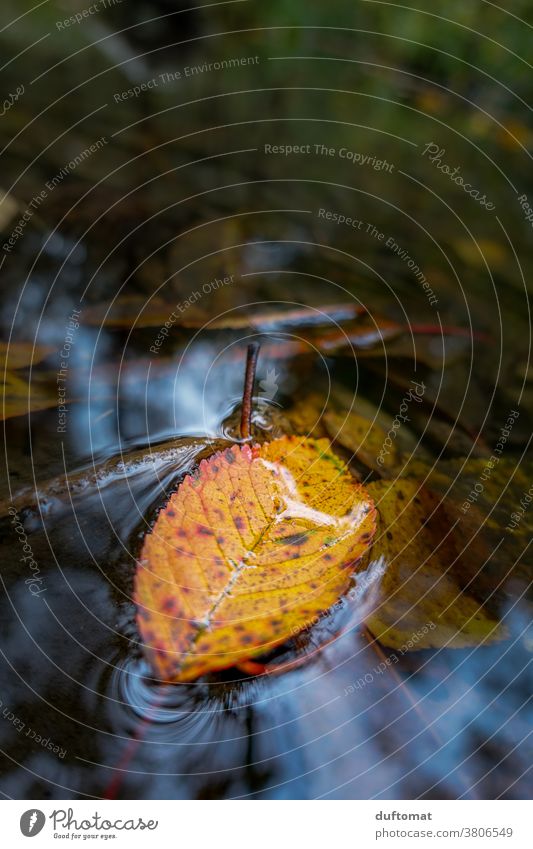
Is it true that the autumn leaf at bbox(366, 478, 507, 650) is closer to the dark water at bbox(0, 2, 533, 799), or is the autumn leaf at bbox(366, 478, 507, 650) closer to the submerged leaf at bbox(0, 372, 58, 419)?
the dark water at bbox(0, 2, 533, 799)

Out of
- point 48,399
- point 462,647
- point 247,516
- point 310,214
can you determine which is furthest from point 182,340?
point 462,647

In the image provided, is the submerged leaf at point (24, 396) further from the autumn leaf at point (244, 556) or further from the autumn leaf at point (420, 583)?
the autumn leaf at point (420, 583)

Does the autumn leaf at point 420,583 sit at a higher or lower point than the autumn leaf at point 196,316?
lower

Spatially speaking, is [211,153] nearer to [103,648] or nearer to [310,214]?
[310,214]

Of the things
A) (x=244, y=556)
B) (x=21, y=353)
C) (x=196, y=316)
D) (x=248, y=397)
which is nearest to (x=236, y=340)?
(x=196, y=316)

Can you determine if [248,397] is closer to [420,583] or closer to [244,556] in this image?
[244,556]

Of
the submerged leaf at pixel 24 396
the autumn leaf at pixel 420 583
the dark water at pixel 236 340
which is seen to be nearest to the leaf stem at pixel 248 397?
the dark water at pixel 236 340

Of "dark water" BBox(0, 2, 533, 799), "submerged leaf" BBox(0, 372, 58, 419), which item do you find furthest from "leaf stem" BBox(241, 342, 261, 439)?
"submerged leaf" BBox(0, 372, 58, 419)
